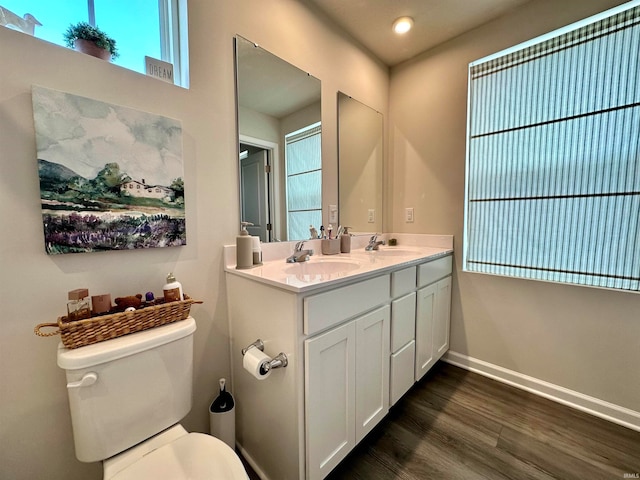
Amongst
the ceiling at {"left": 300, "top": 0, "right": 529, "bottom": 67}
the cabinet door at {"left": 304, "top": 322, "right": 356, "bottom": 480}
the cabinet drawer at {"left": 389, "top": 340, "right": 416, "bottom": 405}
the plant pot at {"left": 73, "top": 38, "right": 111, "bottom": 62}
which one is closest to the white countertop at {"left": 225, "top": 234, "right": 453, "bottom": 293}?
the cabinet door at {"left": 304, "top": 322, "right": 356, "bottom": 480}

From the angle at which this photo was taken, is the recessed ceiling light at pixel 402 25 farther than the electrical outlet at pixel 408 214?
No

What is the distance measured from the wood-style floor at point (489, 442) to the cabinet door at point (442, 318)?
1.01 ft

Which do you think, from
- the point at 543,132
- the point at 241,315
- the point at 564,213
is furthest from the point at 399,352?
the point at 543,132

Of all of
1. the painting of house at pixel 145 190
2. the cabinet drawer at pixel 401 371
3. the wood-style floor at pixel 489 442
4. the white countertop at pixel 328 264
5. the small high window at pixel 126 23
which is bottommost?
the wood-style floor at pixel 489 442

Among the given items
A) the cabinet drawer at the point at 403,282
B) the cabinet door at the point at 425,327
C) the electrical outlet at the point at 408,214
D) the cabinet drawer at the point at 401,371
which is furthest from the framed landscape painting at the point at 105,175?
the electrical outlet at the point at 408,214

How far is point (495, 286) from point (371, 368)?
1.22m

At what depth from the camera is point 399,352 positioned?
4.65 ft

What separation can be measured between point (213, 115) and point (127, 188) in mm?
518

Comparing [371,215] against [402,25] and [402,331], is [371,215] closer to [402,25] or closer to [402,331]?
[402,331]

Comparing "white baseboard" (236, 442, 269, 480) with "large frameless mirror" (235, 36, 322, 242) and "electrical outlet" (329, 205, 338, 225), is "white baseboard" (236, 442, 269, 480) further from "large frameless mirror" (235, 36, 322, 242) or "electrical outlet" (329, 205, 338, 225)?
"electrical outlet" (329, 205, 338, 225)

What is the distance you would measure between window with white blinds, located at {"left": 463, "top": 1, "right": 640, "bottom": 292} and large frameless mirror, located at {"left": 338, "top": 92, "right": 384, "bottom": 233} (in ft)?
2.25

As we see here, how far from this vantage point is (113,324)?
33.2 inches

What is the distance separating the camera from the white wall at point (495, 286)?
147 cm

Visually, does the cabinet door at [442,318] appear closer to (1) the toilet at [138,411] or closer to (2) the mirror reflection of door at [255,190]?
(2) the mirror reflection of door at [255,190]
